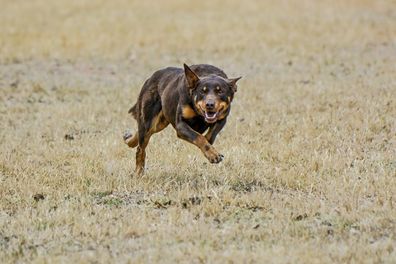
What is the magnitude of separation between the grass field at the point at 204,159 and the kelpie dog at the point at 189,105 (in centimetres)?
47

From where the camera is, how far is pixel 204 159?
1043cm

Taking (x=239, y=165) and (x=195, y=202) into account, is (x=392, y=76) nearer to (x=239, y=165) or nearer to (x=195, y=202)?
(x=239, y=165)

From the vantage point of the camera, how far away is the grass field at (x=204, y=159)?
6.91 metres

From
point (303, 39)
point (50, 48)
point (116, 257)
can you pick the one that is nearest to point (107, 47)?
point (50, 48)

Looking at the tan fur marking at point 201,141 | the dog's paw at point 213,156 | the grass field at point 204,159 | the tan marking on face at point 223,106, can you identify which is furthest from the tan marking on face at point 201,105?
the grass field at point 204,159

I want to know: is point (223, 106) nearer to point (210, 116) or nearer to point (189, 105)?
point (210, 116)

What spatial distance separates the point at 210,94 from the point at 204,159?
205 centimetres

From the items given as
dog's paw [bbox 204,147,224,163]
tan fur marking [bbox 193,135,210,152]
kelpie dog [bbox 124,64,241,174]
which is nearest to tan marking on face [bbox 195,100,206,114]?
kelpie dog [bbox 124,64,241,174]

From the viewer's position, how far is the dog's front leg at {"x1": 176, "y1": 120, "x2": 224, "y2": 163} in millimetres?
8422

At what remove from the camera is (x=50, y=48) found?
2300cm

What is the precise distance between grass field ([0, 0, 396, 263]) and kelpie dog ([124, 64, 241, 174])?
0.47 m

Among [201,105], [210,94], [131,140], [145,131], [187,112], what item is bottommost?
[131,140]

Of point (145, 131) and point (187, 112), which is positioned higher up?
point (187, 112)

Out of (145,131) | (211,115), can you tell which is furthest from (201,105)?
(145,131)
